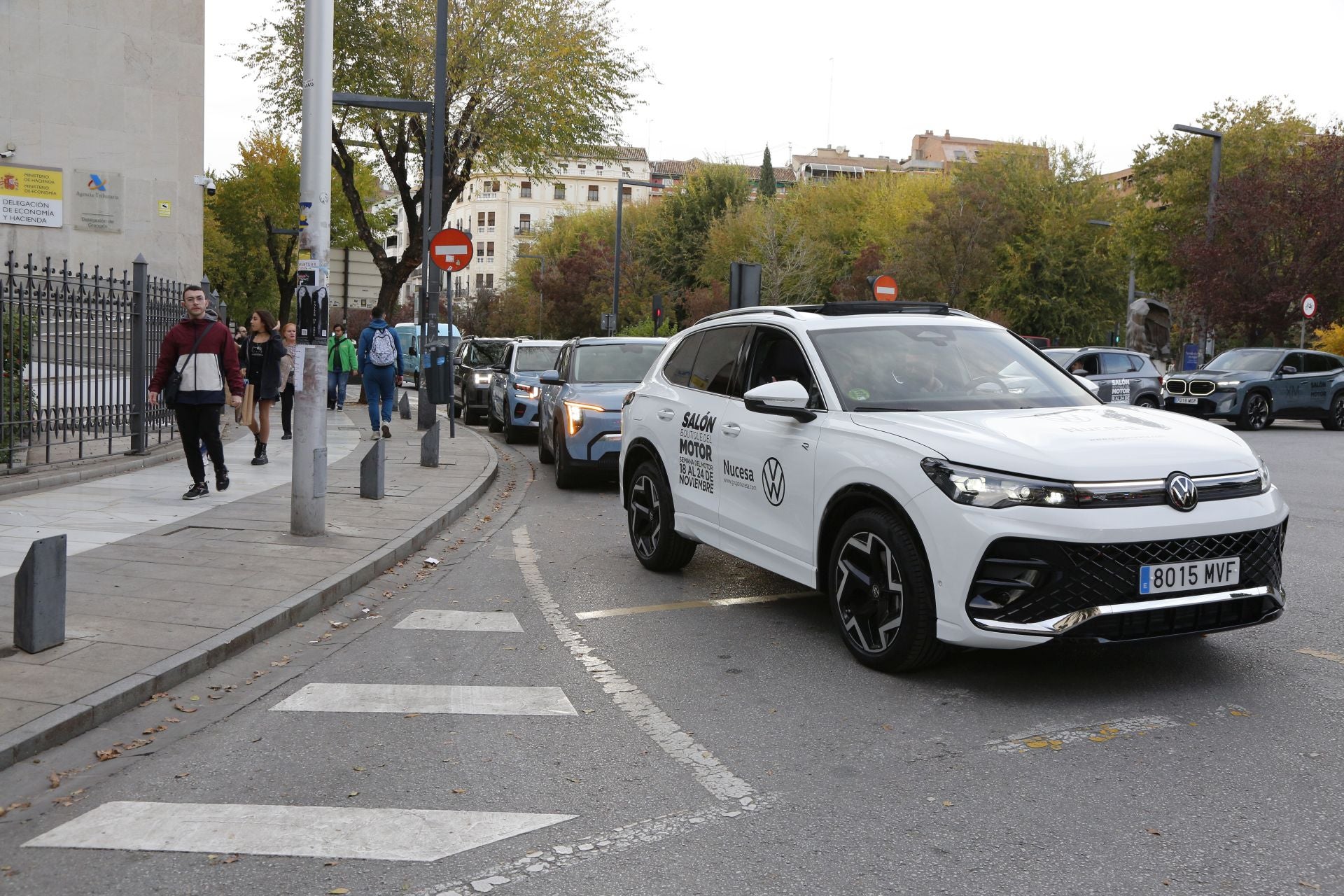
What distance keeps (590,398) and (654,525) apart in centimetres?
511

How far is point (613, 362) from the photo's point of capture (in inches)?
580

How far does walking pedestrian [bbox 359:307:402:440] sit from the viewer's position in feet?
57.5

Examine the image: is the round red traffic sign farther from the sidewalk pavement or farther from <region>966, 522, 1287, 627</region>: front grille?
<region>966, 522, 1287, 627</region>: front grille

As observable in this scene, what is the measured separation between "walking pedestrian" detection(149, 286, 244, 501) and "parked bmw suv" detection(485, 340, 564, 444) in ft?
26.8

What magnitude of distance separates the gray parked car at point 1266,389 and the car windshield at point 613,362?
13.2 m

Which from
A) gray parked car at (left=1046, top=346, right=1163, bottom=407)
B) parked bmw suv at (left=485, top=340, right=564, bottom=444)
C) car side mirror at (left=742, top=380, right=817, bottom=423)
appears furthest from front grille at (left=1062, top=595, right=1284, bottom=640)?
gray parked car at (left=1046, top=346, right=1163, bottom=407)

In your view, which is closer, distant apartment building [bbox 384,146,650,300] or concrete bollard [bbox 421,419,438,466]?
concrete bollard [bbox 421,419,438,466]

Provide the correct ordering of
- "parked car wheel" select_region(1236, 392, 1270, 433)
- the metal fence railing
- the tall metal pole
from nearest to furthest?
the tall metal pole → the metal fence railing → "parked car wheel" select_region(1236, 392, 1270, 433)

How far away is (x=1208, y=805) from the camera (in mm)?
4000

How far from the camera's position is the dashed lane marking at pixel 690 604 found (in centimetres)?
719

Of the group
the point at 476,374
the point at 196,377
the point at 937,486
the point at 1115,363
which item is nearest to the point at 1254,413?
the point at 1115,363

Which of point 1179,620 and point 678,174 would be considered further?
point 678,174

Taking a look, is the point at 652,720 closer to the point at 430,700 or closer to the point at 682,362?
the point at 430,700

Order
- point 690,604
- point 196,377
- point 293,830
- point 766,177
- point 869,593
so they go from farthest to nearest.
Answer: point 766,177 → point 196,377 → point 690,604 → point 869,593 → point 293,830
